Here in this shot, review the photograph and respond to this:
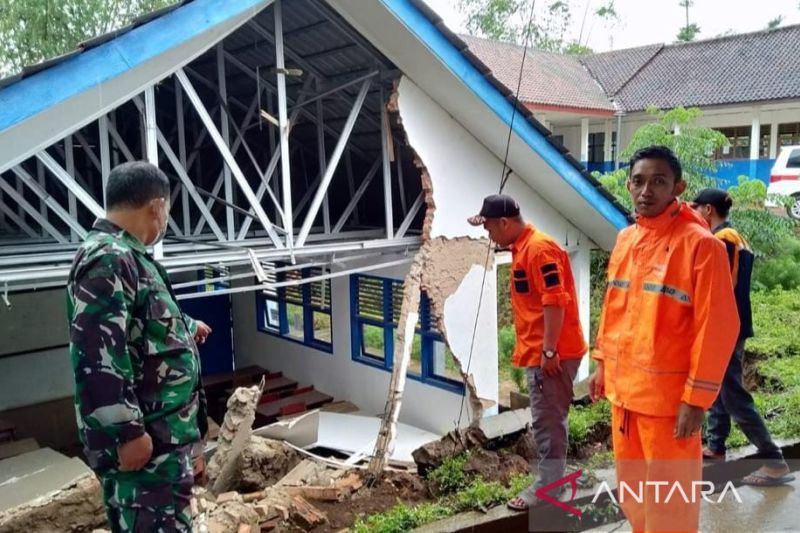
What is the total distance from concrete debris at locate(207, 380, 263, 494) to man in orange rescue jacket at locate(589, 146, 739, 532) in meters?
3.67

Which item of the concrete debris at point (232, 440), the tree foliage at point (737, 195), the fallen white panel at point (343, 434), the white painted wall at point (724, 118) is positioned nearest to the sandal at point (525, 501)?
the fallen white panel at point (343, 434)

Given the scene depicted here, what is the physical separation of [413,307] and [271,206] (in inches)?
154

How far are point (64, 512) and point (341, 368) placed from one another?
205 inches

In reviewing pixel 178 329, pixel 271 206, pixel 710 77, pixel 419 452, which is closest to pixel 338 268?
pixel 271 206

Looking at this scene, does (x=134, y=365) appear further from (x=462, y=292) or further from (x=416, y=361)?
Answer: (x=416, y=361)

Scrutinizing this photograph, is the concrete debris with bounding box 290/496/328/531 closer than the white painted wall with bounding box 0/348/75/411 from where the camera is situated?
Yes

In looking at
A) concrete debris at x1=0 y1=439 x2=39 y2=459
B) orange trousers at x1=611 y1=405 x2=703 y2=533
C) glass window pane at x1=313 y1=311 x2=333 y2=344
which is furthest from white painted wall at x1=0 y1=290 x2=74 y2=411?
orange trousers at x1=611 y1=405 x2=703 y2=533

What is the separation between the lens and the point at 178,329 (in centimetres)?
254

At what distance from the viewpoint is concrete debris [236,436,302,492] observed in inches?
221

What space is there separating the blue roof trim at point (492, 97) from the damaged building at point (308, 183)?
0.07 feet

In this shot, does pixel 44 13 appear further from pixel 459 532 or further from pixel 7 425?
pixel 459 532

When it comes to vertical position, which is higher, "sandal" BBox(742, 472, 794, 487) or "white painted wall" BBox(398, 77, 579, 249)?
"white painted wall" BBox(398, 77, 579, 249)

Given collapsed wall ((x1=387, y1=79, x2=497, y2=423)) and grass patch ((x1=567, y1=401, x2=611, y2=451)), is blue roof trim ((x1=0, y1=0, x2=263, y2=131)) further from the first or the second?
grass patch ((x1=567, y1=401, x2=611, y2=451))

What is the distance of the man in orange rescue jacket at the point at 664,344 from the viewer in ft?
8.87
